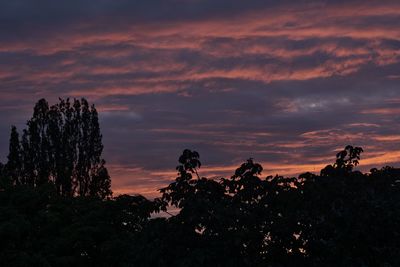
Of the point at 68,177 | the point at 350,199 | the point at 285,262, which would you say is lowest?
the point at 285,262

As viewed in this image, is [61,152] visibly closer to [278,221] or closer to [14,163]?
[14,163]

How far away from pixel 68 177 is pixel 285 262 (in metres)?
44.0

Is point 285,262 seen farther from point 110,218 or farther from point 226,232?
point 110,218

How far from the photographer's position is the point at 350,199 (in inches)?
792

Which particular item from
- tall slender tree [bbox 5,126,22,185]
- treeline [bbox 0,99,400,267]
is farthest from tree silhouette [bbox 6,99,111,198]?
treeline [bbox 0,99,400,267]

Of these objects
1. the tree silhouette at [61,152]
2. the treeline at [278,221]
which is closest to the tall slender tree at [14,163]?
the tree silhouette at [61,152]

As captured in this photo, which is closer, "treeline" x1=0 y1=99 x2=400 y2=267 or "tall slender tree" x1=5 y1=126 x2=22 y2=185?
"treeline" x1=0 y1=99 x2=400 y2=267

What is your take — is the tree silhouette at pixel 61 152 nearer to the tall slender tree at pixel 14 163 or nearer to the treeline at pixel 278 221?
the tall slender tree at pixel 14 163

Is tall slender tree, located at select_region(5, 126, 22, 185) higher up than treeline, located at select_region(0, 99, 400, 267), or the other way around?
tall slender tree, located at select_region(5, 126, 22, 185)

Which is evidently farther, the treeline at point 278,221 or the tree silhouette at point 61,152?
the tree silhouette at point 61,152

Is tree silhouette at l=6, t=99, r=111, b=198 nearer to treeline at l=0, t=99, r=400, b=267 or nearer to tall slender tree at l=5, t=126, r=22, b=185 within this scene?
tall slender tree at l=5, t=126, r=22, b=185

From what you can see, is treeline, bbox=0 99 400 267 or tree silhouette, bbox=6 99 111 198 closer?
treeline, bbox=0 99 400 267

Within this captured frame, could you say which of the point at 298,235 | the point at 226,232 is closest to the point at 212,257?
the point at 226,232

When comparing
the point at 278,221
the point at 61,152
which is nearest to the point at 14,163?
the point at 61,152
